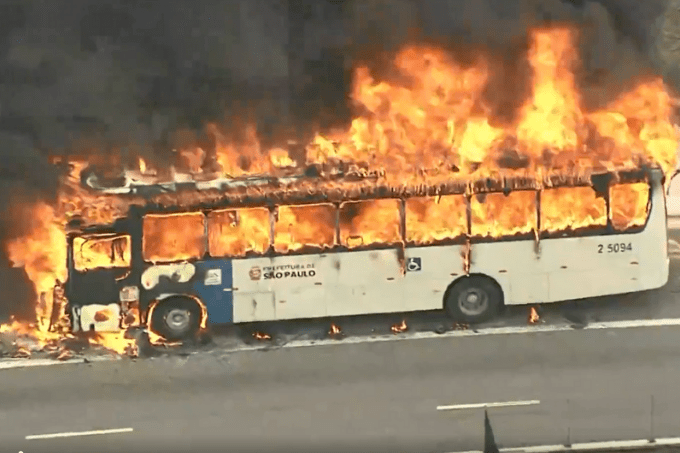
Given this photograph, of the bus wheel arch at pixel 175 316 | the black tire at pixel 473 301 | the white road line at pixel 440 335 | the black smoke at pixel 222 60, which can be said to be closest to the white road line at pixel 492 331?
the white road line at pixel 440 335

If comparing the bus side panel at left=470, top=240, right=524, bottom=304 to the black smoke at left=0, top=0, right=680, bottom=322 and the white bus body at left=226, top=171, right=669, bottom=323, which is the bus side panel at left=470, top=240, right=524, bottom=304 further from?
the black smoke at left=0, top=0, right=680, bottom=322

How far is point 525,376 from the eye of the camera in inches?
239

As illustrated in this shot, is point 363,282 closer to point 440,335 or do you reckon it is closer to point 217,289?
point 440,335

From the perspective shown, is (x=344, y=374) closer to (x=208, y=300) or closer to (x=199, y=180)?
(x=208, y=300)

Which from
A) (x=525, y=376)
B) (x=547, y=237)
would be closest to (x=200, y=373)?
(x=525, y=376)

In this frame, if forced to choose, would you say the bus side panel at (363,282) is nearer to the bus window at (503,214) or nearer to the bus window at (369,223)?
the bus window at (369,223)

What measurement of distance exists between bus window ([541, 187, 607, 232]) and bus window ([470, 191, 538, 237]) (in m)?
0.12

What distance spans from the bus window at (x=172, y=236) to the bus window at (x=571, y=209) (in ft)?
10.3

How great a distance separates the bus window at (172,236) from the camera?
6355 millimetres

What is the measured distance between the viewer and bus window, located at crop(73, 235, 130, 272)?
6.31 m

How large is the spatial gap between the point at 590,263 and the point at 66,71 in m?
5.25

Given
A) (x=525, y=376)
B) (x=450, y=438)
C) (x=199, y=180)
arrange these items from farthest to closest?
(x=199, y=180) → (x=525, y=376) → (x=450, y=438)

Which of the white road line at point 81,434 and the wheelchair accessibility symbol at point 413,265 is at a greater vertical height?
the wheelchair accessibility symbol at point 413,265

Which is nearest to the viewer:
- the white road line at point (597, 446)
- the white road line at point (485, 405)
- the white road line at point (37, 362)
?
the white road line at point (597, 446)
